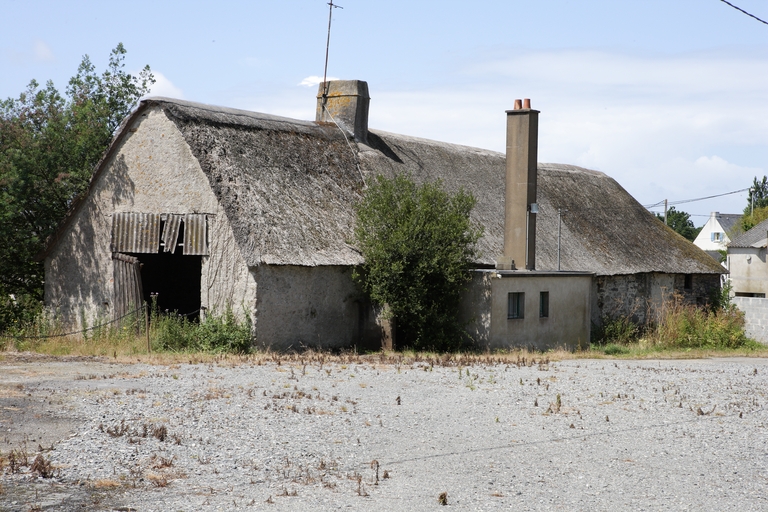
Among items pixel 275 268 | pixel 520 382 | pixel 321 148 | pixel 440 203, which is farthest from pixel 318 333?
pixel 520 382

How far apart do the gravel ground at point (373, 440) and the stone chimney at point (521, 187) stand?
781 centimetres

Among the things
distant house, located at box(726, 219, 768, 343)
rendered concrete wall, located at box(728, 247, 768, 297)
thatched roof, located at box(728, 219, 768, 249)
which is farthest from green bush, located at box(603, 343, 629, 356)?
rendered concrete wall, located at box(728, 247, 768, 297)

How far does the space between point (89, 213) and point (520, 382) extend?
1153 centimetres

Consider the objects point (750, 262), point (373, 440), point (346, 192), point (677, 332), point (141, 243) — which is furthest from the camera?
point (750, 262)

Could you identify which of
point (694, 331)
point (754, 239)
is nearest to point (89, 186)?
point (694, 331)

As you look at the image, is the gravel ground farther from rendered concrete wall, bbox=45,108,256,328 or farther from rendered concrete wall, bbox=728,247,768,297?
rendered concrete wall, bbox=728,247,768,297

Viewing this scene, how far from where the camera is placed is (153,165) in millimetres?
19391

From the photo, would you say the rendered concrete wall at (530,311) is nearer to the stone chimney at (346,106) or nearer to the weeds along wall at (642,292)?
the weeds along wall at (642,292)

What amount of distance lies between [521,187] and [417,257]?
14.3 feet

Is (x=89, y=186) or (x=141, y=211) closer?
(x=141, y=211)

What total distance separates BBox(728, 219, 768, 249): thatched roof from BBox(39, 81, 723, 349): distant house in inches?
862

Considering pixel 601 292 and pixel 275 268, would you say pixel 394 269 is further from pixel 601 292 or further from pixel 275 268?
pixel 601 292

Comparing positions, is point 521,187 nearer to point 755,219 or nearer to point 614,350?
point 614,350

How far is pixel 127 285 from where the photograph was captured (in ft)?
62.5
